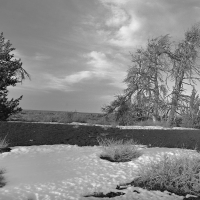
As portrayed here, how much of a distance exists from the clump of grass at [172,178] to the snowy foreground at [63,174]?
1.01 feet

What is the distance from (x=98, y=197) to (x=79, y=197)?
37cm

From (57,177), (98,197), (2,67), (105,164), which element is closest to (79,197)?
(98,197)

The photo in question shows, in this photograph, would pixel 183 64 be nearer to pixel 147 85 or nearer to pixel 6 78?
pixel 147 85

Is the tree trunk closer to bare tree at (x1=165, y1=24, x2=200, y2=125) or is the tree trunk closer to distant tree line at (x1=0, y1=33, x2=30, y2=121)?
bare tree at (x1=165, y1=24, x2=200, y2=125)

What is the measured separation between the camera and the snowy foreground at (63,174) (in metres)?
5.39

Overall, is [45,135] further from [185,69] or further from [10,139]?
[185,69]

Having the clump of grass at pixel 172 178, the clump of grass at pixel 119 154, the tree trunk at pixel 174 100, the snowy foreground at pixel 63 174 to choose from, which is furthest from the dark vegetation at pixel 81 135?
the tree trunk at pixel 174 100

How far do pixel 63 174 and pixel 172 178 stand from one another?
2.56 m

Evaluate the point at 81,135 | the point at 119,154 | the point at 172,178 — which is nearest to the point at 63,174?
the point at 119,154

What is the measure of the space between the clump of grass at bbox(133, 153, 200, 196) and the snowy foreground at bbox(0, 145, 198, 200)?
31 cm

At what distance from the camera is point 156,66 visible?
23750 millimetres

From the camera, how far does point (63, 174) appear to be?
6621 mm

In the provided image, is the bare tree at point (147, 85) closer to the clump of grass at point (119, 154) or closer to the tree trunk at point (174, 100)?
the tree trunk at point (174, 100)

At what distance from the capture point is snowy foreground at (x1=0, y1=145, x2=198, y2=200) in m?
5.39
